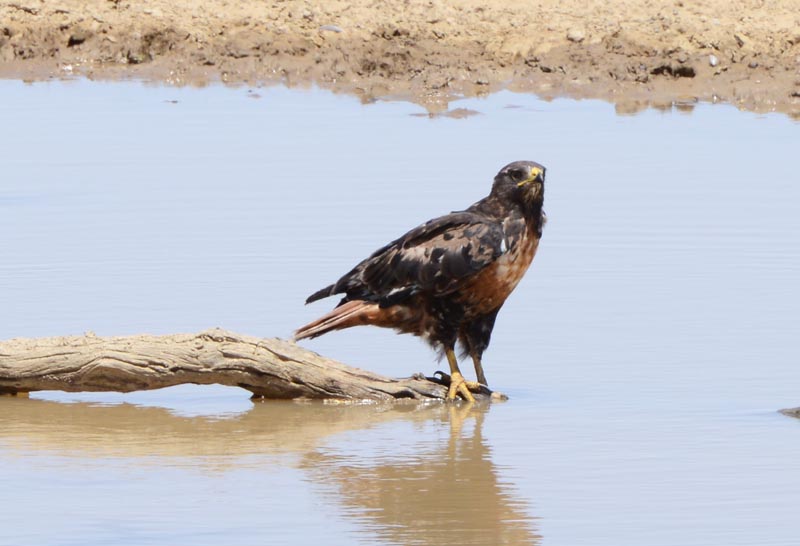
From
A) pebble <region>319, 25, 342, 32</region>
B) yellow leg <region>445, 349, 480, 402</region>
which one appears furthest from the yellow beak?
pebble <region>319, 25, 342, 32</region>

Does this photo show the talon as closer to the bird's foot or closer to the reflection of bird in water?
the bird's foot

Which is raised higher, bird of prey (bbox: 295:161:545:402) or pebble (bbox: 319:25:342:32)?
pebble (bbox: 319:25:342:32)

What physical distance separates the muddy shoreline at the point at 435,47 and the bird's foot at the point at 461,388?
930 cm

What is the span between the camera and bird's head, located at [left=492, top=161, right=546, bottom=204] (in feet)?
26.7

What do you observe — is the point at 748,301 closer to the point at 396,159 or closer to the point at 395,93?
the point at 396,159

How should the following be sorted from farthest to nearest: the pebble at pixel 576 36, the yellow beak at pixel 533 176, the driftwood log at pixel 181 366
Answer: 1. the pebble at pixel 576 36
2. the yellow beak at pixel 533 176
3. the driftwood log at pixel 181 366

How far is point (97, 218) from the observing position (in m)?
12.0

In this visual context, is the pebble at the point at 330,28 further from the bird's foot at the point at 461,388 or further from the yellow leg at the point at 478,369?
the bird's foot at the point at 461,388

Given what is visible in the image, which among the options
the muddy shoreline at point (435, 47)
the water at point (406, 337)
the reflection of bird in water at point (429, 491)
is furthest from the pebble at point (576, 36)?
the reflection of bird in water at point (429, 491)

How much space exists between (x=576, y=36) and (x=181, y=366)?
38.5 ft

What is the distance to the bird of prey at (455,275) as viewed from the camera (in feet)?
26.5

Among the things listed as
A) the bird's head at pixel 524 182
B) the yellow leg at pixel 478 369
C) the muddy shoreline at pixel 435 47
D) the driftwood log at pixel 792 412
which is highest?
the muddy shoreline at pixel 435 47

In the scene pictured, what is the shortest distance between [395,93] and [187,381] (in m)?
10.3

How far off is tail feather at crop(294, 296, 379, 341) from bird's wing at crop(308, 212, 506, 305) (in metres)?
0.05
